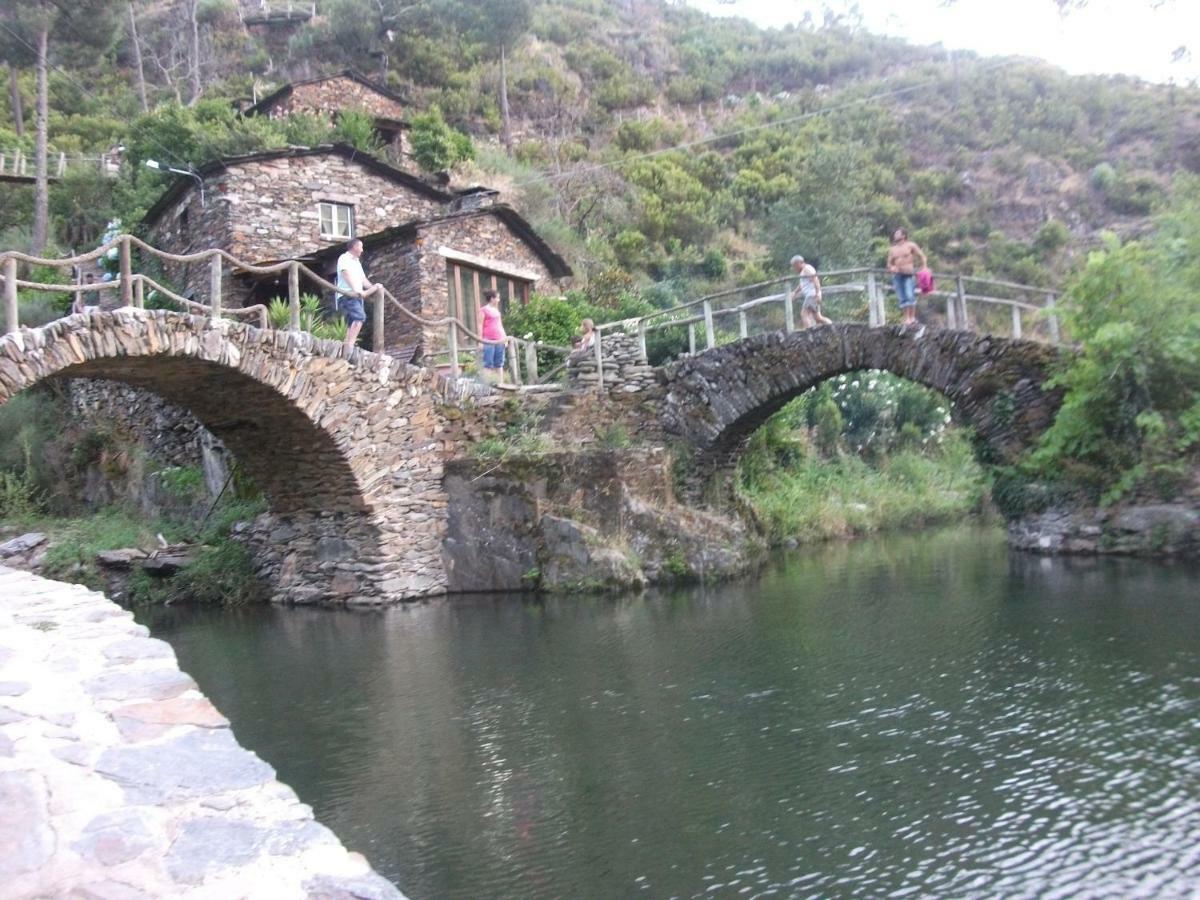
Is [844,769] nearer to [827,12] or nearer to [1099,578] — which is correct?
[1099,578]

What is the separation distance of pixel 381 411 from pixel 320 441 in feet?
3.04

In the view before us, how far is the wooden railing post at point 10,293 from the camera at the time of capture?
9.50m

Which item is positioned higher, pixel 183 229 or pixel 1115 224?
pixel 1115 224

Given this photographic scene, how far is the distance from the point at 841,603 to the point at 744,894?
7.49 m

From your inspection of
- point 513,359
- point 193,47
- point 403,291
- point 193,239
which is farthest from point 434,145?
point 193,47

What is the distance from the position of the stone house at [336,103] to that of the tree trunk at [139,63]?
1379cm

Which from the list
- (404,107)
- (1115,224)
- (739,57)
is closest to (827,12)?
(739,57)

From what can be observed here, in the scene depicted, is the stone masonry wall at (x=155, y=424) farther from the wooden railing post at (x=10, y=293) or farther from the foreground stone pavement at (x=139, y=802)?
the foreground stone pavement at (x=139, y=802)

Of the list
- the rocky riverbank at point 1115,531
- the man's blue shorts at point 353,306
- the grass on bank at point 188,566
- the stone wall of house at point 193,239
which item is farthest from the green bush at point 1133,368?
the stone wall of house at point 193,239

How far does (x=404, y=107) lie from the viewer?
99.0 ft

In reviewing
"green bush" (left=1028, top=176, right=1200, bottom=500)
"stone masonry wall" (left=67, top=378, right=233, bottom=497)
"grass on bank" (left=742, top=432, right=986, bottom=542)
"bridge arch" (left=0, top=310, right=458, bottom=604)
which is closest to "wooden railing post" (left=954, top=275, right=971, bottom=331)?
"green bush" (left=1028, top=176, right=1200, bottom=500)

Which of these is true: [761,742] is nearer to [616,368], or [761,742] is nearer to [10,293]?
[10,293]

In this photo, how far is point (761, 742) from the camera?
631 centimetres

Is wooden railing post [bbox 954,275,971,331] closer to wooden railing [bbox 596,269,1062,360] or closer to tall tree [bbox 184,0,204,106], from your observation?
wooden railing [bbox 596,269,1062,360]
